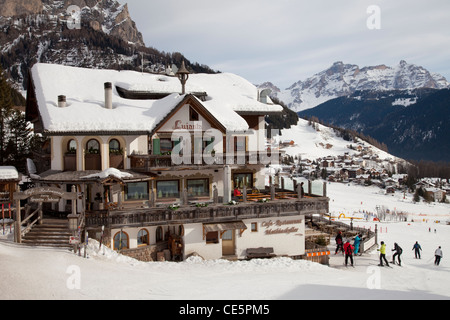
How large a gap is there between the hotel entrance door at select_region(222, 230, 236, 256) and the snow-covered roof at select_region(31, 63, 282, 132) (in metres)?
7.96

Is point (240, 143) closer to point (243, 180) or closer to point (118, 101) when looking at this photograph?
point (243, 180)

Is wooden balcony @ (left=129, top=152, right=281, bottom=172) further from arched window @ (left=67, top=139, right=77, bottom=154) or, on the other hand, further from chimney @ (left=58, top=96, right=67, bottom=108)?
chimney @ (left=58, top=96, right=67, bottom=108)

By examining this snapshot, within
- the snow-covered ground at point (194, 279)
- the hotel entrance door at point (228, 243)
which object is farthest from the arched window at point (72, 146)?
the hotel entrance door at point (228, 243)

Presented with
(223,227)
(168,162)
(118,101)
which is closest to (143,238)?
(223,227)

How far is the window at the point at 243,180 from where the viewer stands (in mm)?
32588

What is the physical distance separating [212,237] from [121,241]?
598cm

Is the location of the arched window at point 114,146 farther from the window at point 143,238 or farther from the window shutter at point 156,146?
the window at point 143,238

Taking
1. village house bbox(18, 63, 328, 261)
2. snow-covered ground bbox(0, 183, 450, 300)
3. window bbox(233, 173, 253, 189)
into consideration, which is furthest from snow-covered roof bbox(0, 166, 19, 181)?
window bbox(233, 173, 253, 189)

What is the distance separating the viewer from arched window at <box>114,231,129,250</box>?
2423 centimetres

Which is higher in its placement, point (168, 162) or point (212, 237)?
point (168, 162)

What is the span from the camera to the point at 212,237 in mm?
26266

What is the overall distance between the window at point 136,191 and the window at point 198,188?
11.2ft
